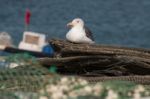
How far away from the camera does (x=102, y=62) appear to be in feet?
23.6

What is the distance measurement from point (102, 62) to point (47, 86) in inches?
79.9

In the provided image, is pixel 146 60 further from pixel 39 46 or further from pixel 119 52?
pixel 39 46

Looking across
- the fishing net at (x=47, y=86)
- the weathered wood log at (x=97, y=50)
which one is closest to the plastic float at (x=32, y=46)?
the weathered wood log at (x=97, y=50)

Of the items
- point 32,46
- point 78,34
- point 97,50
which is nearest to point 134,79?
point 97,50

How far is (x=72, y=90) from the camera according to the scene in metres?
4.93

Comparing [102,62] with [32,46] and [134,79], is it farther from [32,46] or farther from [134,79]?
[32,46]

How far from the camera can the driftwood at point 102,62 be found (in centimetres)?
712

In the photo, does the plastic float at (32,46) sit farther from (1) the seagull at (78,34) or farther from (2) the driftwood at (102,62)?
(2) the driftwood at (102,62)

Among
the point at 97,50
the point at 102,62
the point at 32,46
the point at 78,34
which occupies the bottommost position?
the point at 32,46

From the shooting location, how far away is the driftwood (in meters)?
7.12

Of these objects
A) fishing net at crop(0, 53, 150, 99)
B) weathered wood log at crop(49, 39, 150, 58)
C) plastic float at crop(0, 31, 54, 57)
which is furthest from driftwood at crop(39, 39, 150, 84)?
plastic float at crop(0, 31, 54, 57)

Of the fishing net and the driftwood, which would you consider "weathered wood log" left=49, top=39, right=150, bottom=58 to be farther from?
the fishing net

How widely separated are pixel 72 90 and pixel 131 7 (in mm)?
43956

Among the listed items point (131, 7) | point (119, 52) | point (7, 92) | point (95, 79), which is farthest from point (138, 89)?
point (131, 7)
